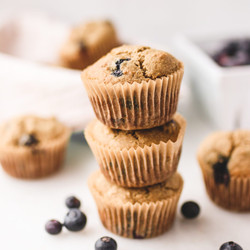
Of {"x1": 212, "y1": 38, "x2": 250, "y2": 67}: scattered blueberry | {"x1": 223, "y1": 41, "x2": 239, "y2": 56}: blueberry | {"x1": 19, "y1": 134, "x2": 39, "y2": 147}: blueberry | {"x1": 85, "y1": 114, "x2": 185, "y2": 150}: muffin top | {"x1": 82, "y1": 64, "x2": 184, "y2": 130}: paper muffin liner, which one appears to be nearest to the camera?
{"x1": 82, "y1": 64, "x2": 184, "y2": 130}: paper muffin liner

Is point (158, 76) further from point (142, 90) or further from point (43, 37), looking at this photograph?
point (43, 37)

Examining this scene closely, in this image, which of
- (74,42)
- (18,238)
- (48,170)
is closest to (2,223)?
(18,238)

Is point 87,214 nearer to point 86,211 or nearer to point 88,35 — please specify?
point 86,211

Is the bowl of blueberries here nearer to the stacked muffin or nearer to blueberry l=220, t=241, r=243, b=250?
the stacked muffin

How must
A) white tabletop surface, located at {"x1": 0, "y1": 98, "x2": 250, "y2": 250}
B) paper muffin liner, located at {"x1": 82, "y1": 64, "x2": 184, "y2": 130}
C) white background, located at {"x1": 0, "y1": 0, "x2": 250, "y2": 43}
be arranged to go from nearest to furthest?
paper muffin liner, located at {"x1": 82, "y1": 64, "x2": 184, "y2": 130} → white tabletop surface, located at {"x1": 0, "y1": 98, "x2": 250, "y2": 250} → white background, located at {"x1": 0, "y1": 0, "x2": 250, "y2": 43}

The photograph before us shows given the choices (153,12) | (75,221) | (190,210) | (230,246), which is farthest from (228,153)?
(153,12)

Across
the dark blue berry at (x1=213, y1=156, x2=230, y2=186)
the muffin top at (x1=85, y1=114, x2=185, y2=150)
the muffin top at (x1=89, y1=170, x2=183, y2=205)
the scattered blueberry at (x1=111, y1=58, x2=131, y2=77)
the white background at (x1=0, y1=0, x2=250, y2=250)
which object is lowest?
the white background at (x1=0, y1=0, x2=250, y2=250)

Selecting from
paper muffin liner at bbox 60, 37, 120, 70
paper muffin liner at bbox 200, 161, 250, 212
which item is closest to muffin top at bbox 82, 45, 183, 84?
paper muffin liner at bbox 200, 161, 250, 212
